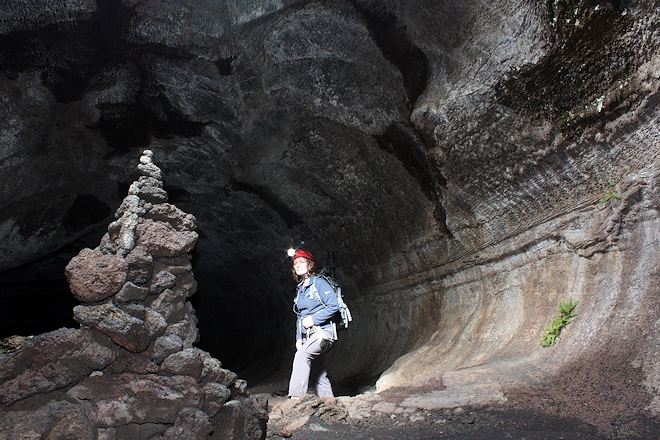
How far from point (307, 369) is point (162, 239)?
1762 millimetres

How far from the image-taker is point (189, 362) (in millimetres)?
2293

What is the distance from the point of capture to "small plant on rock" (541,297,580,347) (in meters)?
3.12

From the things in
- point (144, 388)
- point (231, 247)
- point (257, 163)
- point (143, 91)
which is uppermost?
point (143, 91)

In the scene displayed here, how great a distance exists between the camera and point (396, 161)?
469cm

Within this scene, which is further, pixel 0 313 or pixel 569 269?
pixel 0 313

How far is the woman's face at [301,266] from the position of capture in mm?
4176

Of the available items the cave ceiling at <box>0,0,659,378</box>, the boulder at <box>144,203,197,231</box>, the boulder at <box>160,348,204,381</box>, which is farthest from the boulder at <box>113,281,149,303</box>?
the cave ceiling at <box>0,0,659,378</box>

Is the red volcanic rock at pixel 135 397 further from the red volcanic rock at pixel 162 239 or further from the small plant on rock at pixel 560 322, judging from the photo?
the small plant on rock at pixel 560 322

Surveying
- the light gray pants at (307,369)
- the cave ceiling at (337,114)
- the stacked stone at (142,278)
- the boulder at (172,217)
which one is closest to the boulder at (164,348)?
the stacked stone at (142,278)

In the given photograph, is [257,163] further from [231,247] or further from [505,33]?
[505,33]

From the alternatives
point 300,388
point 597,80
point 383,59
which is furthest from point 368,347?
point 597,80

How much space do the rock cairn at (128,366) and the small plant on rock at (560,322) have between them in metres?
2.26

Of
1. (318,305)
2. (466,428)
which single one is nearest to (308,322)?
(318,305)

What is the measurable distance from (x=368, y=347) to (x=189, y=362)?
14.3 feet
